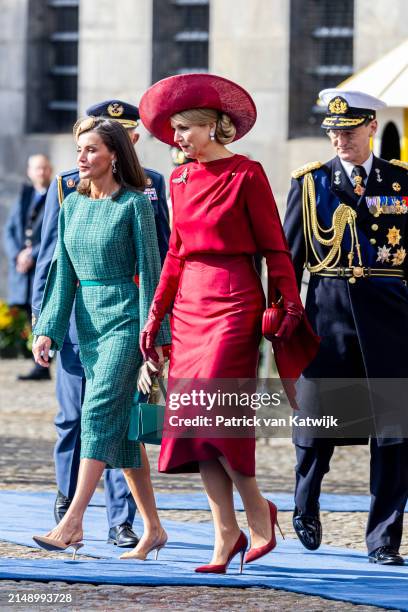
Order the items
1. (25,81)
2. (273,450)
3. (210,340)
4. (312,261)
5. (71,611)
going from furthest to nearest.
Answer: (25,81), (273,450), (312,261), (210,340), (71,611)

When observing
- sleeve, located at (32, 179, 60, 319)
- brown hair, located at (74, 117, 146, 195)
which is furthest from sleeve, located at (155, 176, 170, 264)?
brown hair, located at (74, 117, 146, 195)

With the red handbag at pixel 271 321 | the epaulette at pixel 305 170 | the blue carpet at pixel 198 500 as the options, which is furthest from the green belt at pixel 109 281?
the blue carpet at pixel 198 500

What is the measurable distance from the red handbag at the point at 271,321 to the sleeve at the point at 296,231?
0.85 meters

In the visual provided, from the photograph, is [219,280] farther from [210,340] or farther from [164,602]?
[164,602]

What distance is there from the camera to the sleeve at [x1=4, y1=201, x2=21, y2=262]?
1722cm

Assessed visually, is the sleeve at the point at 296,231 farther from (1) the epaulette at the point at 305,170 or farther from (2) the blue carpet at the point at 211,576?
(2) the blue carpet at the point at 211,576

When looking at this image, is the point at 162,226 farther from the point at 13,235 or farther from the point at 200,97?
the point at 13,235

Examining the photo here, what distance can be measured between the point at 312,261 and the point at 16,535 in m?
1.74

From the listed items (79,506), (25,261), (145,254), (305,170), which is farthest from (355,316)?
(25,261)

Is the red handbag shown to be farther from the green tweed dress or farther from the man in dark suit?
the man in dark suit

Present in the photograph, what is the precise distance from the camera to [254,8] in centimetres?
2011

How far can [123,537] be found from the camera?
825 centimetres

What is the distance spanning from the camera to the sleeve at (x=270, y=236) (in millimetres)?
7340

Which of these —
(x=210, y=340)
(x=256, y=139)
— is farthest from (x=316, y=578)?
(x=256, y=139)
